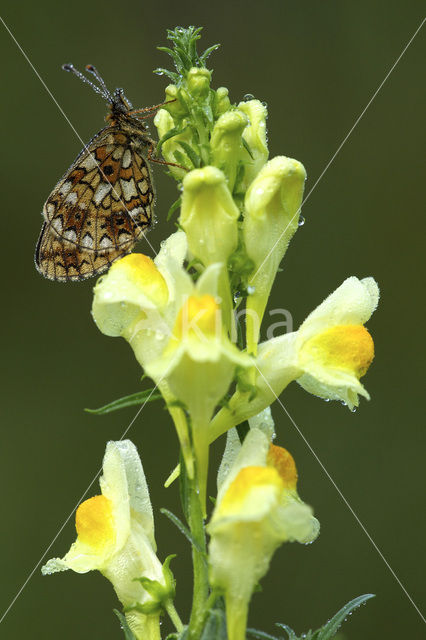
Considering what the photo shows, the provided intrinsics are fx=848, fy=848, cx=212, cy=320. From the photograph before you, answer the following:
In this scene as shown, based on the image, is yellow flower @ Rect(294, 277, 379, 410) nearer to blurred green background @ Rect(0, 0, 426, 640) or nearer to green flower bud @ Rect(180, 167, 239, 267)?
green flower bud @ Rect(180, 167, 239, 267)

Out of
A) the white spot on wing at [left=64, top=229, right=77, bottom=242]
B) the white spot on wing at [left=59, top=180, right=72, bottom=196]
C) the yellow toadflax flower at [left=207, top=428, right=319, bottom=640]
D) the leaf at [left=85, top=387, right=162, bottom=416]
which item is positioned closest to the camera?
the yellow toadflax flower at [left=207, top=428, right=319, bottom=640]

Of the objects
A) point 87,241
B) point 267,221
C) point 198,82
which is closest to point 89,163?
point 87,241

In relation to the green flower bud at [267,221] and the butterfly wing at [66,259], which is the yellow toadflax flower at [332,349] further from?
the butterfly wing at [66,259]

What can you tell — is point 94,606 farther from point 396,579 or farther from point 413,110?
point 413,110

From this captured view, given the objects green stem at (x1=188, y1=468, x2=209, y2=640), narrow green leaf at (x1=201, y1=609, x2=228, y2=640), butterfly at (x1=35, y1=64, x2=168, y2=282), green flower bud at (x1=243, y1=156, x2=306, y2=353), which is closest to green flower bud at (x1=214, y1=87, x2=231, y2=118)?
green flower bud at (x1=243, y1=156, x2=306, y2=353)

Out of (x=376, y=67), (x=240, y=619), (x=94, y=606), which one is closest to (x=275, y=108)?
(x=376, y=67)

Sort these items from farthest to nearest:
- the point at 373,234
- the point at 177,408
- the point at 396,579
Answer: the point at 373,234
the point at 396,579
the point at 177,408
